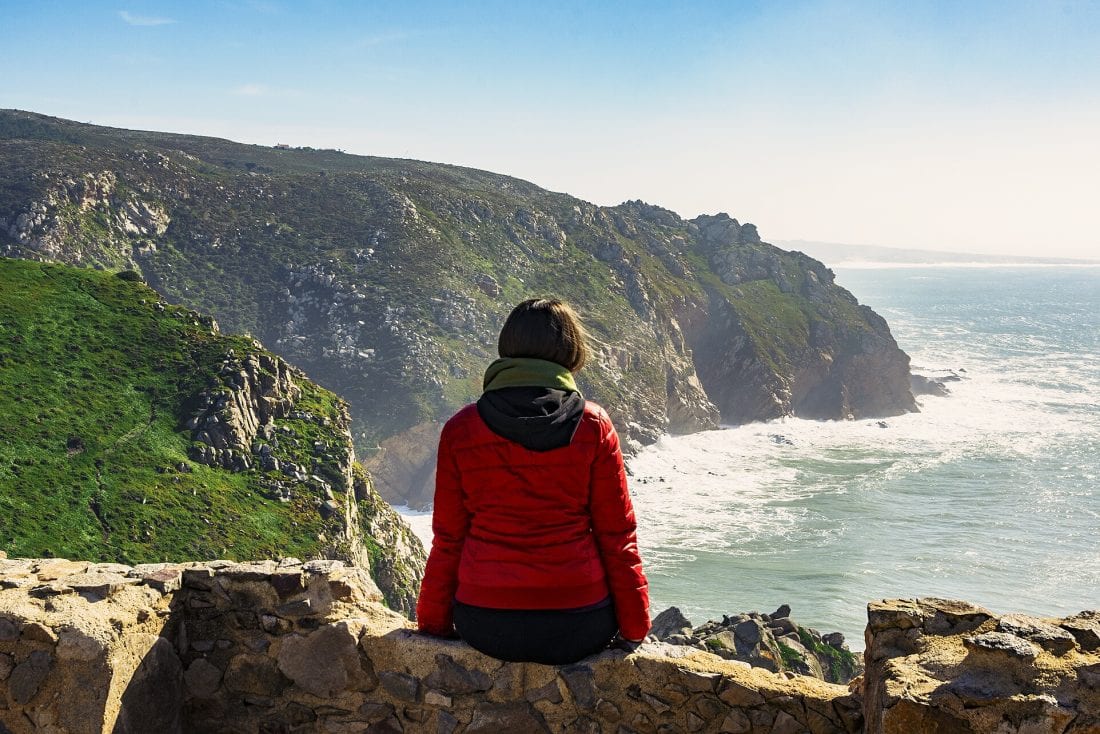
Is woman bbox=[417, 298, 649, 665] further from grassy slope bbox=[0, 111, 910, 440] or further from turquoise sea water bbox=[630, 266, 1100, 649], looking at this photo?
grassy slope bbox=[0, 111, 910, 440]

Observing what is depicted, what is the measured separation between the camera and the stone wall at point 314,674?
18.3 feet

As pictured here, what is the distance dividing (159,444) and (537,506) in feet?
136

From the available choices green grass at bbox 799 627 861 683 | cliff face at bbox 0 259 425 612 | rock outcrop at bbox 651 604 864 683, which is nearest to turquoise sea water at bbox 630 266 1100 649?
green grass at bbox 799 627 861 683

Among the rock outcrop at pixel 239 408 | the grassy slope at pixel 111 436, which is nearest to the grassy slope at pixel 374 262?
the rock outcrop at pixel 239 408

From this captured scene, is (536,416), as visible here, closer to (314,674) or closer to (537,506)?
(537,506)

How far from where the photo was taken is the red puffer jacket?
16.6 feet

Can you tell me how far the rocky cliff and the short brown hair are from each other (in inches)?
2813

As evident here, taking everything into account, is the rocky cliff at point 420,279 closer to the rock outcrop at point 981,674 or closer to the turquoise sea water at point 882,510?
the turquoise sea water at point 882,510

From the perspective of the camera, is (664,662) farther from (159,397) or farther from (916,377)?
(916,377)

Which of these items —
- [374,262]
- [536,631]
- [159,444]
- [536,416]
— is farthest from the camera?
[374,262]

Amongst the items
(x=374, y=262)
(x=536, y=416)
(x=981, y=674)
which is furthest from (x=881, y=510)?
(x=536, y=416)

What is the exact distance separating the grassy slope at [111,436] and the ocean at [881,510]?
72.8 ft

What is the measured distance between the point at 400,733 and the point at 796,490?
7622 cm

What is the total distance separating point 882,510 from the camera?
230 feet
